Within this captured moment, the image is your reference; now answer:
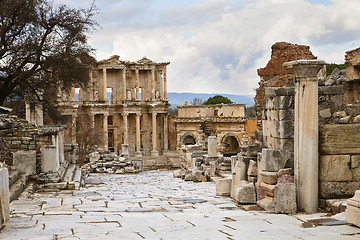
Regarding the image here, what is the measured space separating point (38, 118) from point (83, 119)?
20370 mm

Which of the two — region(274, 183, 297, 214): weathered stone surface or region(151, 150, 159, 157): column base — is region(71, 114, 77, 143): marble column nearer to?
region(151, 150, 159, 157): column base

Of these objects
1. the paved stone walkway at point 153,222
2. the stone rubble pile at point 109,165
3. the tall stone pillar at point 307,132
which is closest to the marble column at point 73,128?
the stone rubble pile at point 109,165

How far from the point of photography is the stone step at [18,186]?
9.67 metres

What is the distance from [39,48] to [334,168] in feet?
50.9

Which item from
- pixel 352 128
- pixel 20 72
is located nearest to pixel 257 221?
pixel 352 128

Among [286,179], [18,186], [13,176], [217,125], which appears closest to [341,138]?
[286,179]

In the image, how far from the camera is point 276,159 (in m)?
8.38

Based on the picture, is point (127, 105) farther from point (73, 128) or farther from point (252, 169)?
point (252, 169)

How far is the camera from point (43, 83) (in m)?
21.2

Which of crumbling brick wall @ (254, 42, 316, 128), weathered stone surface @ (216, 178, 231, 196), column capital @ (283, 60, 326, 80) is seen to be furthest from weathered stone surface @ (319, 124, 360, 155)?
crumbling brick wall @ (254, 42, 316, 128)

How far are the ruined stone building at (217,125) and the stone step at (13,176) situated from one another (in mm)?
31518

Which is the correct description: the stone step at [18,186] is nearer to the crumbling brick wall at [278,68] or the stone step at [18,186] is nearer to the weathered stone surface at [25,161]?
the weathered stone surface at [25,161]

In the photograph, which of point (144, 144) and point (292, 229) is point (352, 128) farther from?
point (144, 144)

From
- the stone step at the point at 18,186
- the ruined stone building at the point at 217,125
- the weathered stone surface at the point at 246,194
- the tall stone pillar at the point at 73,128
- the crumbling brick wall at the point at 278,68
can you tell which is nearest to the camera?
the weathered stone surface at the point at 246,194
